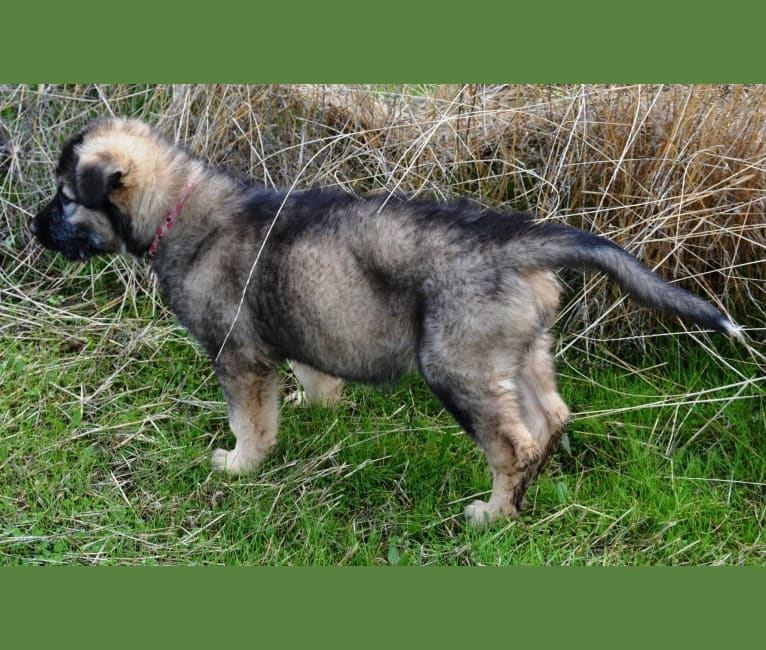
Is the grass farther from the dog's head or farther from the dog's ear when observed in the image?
the dog's ear

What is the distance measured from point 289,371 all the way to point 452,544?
1.74 m

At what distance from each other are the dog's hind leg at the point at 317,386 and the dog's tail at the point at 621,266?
1.57m

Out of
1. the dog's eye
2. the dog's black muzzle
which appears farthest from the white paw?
the dog's eye

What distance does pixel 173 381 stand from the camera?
214 inches

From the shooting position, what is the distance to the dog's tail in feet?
12.6

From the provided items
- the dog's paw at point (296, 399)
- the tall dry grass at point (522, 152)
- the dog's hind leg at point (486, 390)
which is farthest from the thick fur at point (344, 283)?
the tall dry grass at point (522, 152)

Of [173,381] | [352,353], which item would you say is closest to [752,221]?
[352,353]

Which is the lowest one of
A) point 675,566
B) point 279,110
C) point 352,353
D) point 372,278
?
point 675,566

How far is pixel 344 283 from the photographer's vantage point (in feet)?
14.3

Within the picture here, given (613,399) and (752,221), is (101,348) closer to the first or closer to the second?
(613,399)

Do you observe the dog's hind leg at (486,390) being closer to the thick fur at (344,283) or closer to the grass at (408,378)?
the thick fur at (344,283)

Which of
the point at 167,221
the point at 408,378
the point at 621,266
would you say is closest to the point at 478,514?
the point at 408,378

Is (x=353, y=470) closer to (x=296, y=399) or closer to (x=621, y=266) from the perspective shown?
(x=296, y=399)

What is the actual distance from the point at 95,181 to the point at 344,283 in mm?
1311
